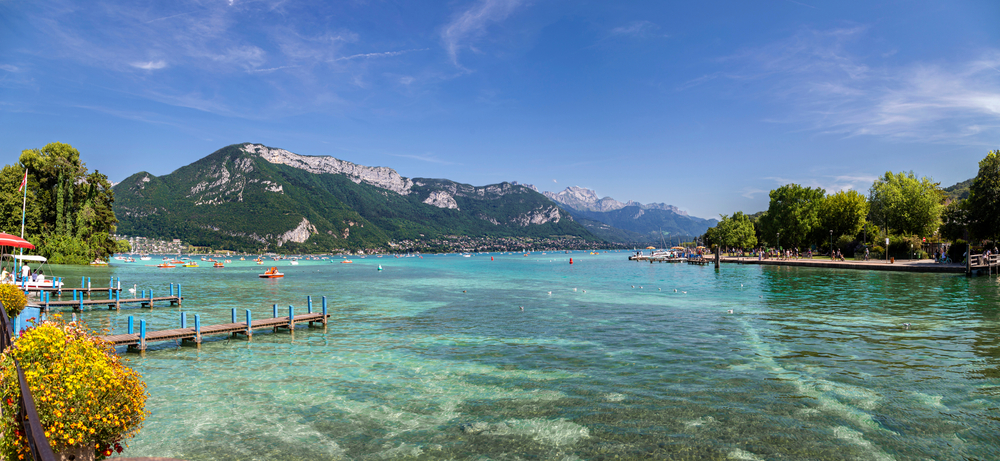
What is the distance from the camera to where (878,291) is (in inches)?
1644

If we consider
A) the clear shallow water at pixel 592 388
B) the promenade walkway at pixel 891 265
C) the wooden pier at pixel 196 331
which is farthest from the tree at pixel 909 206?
the wooden pier at pixel 196 331

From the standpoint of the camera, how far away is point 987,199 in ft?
182

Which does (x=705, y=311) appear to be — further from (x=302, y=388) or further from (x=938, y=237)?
(x=938, y=237)

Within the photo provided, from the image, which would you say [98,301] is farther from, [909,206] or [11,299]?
[909,206]

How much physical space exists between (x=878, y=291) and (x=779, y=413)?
38.1 m

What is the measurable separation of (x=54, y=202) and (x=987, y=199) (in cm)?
12641

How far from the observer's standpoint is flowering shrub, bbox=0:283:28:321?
18344 millimetres

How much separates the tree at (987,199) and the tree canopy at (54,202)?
4819 inches

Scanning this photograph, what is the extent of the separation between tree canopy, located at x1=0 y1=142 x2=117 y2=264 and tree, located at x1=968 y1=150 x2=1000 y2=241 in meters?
122

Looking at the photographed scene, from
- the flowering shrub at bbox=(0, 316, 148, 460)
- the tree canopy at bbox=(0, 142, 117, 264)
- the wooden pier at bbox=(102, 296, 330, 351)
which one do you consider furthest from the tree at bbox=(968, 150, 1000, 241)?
the tree canopy at bbox=(0, 142, 117, 264)

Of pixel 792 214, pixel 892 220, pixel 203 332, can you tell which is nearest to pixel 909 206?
pixel 892 220

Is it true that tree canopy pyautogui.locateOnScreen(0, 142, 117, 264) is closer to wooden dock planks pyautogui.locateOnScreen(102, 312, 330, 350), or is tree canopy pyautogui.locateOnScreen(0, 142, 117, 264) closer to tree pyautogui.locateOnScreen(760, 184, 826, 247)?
wooden dock planks pyautogui.locateOnScreen(102, 312, 330, 350)

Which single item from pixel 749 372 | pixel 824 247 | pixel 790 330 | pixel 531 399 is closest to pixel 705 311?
pixel 790 330

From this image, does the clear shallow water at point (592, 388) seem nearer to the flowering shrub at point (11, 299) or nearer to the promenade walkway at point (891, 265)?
the flowering shrub at point (11, 299)
